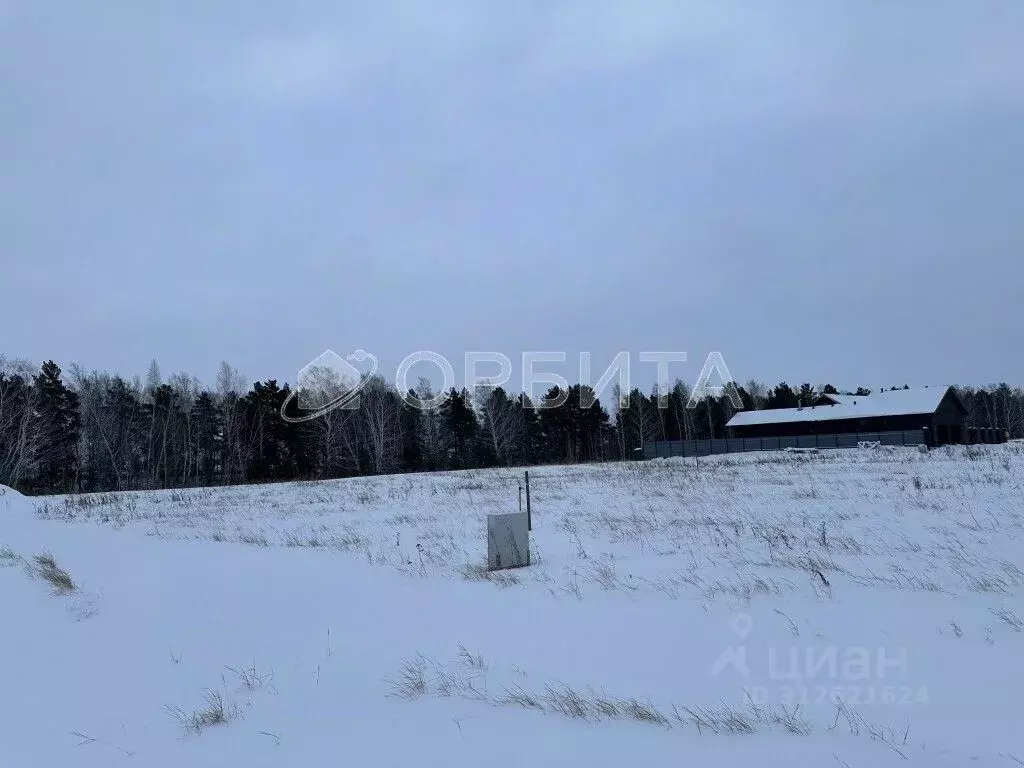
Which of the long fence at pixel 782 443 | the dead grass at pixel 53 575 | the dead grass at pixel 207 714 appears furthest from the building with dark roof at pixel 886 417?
the dead grass at pixel 207 714

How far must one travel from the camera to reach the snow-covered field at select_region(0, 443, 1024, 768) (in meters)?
4.06

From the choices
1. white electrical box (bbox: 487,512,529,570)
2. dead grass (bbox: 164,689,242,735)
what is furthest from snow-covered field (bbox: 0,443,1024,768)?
white electrical box (bbox: 487,512,529,570)

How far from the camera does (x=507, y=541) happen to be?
919 centimetres

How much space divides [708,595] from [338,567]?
5.51 metres

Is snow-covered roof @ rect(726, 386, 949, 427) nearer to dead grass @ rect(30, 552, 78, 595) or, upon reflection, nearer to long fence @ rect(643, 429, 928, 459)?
long fence @ rect(643, 429, 928, 459)

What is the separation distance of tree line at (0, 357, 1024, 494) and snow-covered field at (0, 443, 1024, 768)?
3673 centimetres

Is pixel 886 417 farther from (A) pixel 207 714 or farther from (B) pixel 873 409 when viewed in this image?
(A) pixel 207 714

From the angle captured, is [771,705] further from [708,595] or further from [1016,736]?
[708,595]

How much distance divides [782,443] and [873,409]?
9.94m

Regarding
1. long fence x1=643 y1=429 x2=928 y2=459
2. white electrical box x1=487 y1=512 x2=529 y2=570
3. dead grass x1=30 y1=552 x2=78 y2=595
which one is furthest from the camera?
long fence x1=643 y1=429 x2=928 y2=459

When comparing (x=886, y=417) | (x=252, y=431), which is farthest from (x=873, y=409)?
(x=252, y=431)

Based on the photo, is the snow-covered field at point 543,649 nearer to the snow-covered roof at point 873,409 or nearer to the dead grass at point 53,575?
the dead grass at point 53,575

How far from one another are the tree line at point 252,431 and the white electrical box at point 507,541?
3833cm

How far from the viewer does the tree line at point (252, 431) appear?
159 ft
